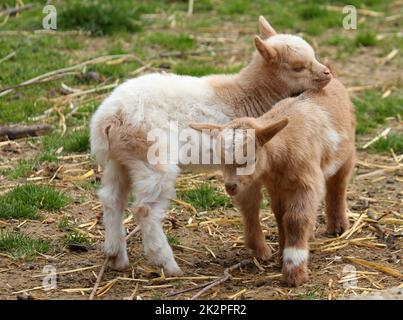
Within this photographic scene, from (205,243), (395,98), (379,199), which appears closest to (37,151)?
(205,243)

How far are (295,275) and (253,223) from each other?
0.61 metres

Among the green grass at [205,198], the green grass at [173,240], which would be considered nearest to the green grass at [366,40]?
the green grass at [205,198]

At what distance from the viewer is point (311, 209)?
5.78 m

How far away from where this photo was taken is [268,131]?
5.41 metres

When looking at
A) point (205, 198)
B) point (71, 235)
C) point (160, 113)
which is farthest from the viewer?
point (205, 198)

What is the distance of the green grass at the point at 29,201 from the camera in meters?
6.79

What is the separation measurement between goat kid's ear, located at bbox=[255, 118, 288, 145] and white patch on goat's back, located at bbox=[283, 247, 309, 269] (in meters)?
0.75

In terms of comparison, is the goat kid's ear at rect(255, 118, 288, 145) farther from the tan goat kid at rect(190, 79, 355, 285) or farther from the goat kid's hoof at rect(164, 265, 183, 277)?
the goat kid's hoof at rect(164, 265, 183, 277)

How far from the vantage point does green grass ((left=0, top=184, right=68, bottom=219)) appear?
6.79 m

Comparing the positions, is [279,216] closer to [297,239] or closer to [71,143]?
[297,239]

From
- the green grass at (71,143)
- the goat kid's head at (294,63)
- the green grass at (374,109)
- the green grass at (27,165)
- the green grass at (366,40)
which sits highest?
the goat kid's head at (294,63)

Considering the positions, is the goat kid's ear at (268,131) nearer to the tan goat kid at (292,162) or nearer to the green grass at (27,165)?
the tan goat kid at (292,162)

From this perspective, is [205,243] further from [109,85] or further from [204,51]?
[204,51]

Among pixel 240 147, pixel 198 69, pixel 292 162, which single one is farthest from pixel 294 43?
pixel 198 69
